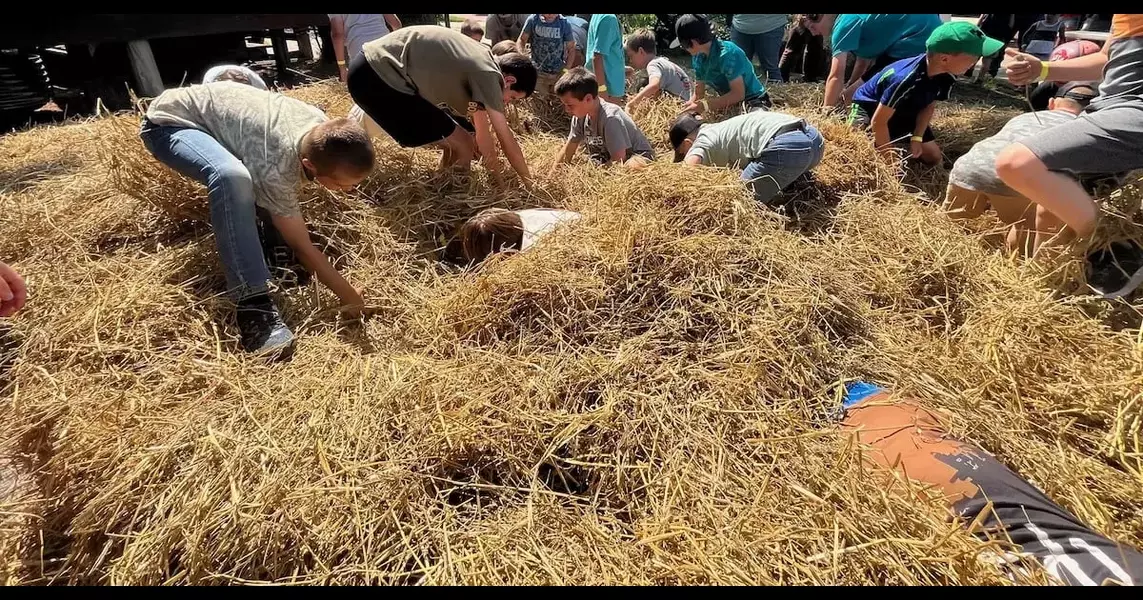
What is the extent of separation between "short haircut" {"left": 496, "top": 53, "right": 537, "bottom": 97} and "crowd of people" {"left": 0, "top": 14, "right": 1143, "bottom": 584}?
0.04 ft

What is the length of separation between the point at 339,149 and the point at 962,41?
373 centimetres

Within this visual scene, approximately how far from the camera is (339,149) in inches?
Answer: 87.8

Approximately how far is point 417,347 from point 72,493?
46.3 inches

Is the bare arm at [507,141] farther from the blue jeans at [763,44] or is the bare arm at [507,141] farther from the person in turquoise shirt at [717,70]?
the blue jeans at [763,44]

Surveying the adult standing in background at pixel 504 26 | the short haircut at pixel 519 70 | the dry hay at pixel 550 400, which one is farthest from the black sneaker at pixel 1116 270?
the adult standing in background at pixel 504 26

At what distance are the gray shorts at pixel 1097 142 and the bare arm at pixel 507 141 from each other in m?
2.61

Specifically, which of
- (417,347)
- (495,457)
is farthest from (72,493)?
(495,457)

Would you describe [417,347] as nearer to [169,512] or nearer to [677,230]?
[169,512]

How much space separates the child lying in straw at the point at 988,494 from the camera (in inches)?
51.7

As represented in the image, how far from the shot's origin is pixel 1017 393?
202 centimetres

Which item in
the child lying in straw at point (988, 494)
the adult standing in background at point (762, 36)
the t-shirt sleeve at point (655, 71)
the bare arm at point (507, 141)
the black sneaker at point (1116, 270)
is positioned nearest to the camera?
the child lying in straw at point (988, 494)

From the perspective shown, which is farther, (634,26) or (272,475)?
(634,26)

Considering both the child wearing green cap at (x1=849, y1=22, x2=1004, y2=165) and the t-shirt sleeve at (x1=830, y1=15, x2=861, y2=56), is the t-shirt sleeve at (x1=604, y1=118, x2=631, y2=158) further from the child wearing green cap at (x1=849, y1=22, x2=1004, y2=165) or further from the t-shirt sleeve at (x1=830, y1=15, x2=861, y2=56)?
the t-shirt sleeve at (x1=830, y1=15, x2=861, y2=56)
